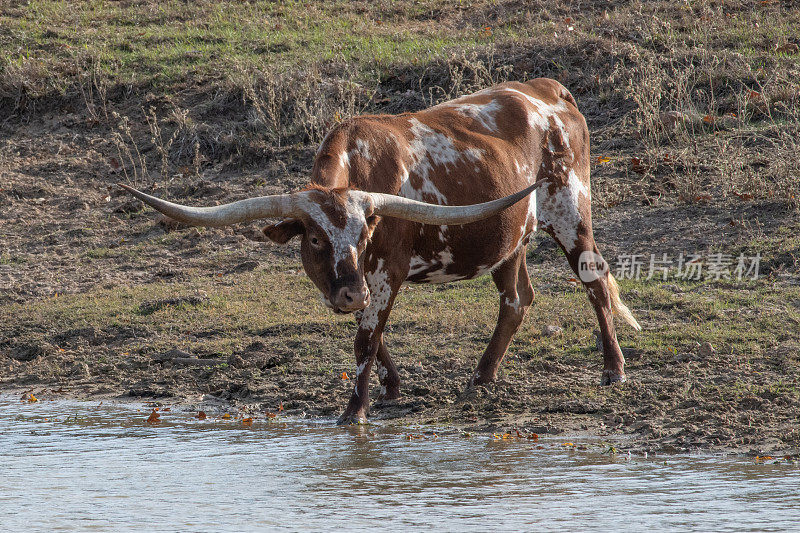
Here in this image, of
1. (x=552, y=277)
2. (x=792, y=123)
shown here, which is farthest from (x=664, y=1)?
(x=552, y=277)

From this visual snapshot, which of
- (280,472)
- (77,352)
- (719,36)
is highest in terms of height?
(719,36)

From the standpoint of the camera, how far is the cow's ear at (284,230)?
17.9 ft

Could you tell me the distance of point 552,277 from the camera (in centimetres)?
909

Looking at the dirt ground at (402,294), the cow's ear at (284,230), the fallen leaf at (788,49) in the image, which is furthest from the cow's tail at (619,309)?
the fallen leaf at (788,49)

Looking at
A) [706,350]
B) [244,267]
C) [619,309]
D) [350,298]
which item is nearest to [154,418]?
[350,298]

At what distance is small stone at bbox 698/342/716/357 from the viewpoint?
6898 mm

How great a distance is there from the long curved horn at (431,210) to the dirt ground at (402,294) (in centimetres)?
128

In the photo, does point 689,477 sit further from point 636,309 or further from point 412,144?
point 636,309

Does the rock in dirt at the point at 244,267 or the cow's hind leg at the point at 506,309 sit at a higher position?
the cow's hind leg at the point at 506,309

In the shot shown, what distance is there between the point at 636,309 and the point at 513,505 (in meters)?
3.99

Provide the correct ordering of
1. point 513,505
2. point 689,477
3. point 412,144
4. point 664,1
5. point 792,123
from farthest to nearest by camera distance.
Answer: point 664,1 < point 792,123 < point 412,144 < point 689,477 < point 513,505

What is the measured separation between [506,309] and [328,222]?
2.21 m

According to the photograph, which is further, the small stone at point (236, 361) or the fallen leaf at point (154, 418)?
the small stone at point (236, 361)

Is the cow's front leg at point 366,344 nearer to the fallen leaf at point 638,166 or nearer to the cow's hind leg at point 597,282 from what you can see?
the cow's hind leg at point 597,282
